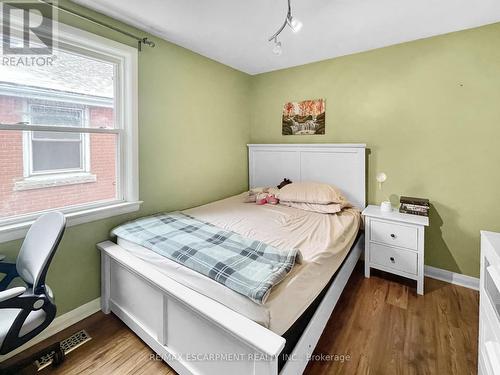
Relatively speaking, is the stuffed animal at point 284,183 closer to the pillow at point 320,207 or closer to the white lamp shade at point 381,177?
the pillow at point 320,207

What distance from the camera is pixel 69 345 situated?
1.63 metres

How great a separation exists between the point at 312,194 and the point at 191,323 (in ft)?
5.86

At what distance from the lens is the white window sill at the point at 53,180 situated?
5.53 ft

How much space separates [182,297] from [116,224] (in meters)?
1.19

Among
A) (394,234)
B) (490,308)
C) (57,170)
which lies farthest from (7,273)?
(394,234)

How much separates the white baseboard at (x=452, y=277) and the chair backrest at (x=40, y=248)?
322 cm

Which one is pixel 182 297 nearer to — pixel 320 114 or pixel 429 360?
pixel 429 360

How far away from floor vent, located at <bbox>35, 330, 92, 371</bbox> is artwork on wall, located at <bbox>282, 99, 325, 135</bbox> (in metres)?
2.98

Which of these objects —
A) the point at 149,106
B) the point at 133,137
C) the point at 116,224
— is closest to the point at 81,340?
the point at 116,224

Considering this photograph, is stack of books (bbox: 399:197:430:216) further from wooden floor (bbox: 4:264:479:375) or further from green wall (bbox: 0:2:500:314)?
wooden floor (bbox: 4:264:479:375)

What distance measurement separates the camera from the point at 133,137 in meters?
2.15

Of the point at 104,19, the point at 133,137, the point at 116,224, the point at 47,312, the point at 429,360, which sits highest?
the point at 104,19

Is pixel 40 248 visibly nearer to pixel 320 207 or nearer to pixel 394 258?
pixel 320 207

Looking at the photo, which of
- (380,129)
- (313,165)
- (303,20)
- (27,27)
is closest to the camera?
(27,27)
